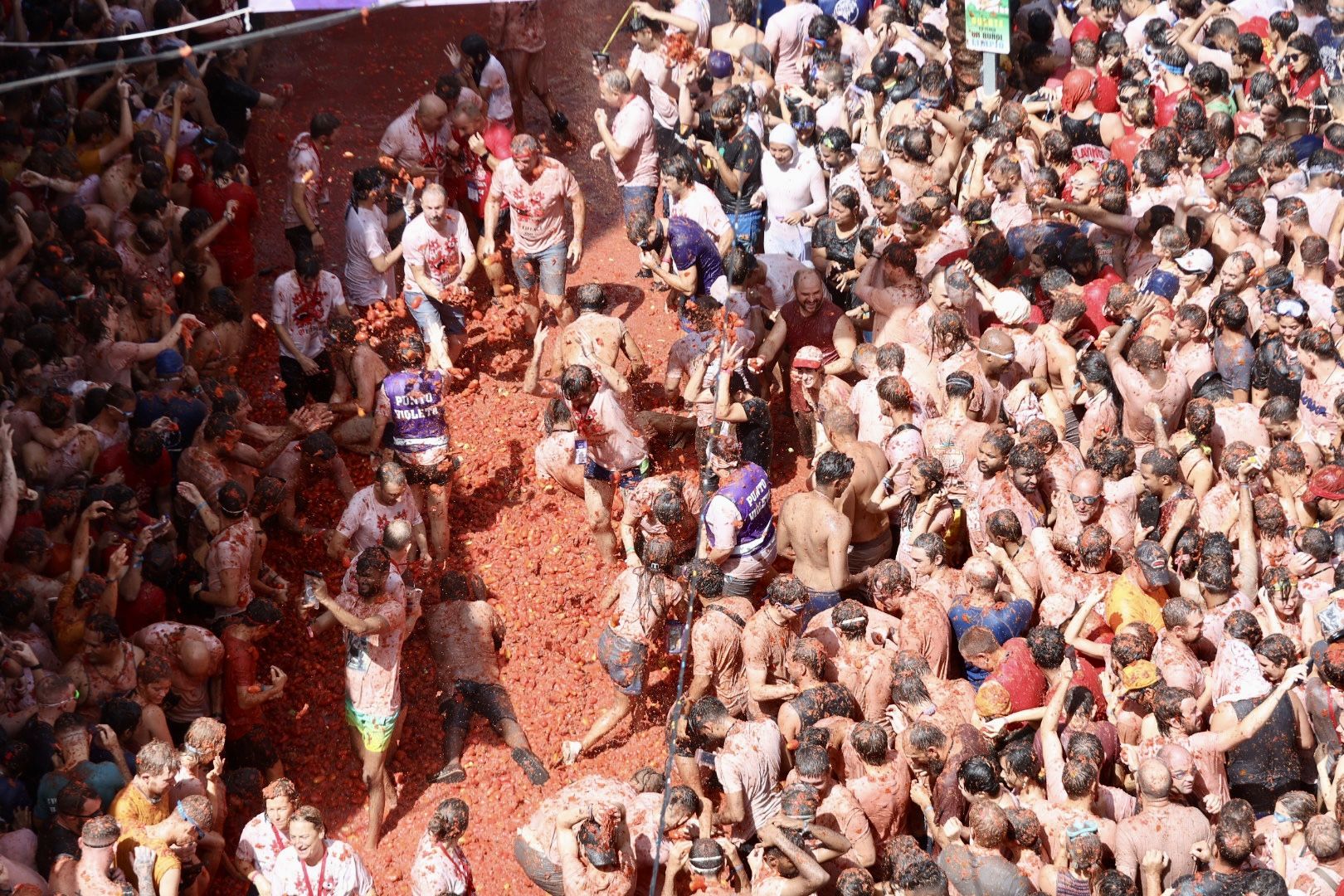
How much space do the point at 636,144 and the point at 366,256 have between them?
8.42 feet

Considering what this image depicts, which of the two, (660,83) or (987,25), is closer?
(987,25)

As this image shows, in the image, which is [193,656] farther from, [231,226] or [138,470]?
[231,226]

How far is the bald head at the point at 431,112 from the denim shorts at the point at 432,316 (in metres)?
1.58

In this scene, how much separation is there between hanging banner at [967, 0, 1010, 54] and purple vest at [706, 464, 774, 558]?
4780mm

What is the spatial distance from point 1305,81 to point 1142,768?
8523 mm

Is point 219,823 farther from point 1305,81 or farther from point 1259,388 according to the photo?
point 1305,81

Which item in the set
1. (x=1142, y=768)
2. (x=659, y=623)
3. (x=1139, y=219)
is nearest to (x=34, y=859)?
(x=659, y=623)

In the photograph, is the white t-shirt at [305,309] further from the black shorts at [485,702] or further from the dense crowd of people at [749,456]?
the black shorts at [485,702]

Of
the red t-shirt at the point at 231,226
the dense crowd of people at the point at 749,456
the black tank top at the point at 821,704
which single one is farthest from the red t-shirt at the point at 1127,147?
the red t-shirt at the point at 231,226

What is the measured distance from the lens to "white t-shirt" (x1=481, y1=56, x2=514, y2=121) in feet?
45.1

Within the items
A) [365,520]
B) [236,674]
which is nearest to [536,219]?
[365,520]

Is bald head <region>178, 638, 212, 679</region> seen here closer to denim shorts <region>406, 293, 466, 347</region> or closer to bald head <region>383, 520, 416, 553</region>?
bald head <region>383, 520, 416, 553</region>

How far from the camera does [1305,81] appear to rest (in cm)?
1339

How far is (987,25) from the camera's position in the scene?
40.6ft
